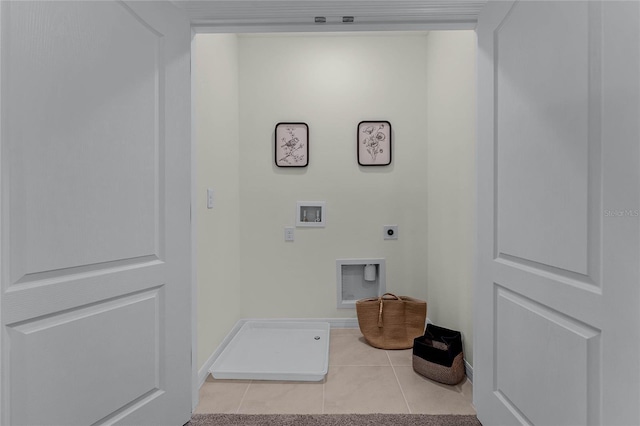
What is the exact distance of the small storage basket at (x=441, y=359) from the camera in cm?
176

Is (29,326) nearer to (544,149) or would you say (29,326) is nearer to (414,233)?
(544,149)

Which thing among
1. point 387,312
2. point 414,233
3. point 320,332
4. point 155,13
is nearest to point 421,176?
point 414,233

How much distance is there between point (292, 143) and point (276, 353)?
167 cm

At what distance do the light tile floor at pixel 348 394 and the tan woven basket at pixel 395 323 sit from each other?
23 cm

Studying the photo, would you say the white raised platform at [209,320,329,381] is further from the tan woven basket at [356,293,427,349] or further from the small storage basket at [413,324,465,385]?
the small storage basket at [413,324,465,385]

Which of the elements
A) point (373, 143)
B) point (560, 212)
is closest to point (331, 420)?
point (560, 212)

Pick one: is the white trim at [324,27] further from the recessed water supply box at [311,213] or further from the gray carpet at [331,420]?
the gray carpet at [331,420]

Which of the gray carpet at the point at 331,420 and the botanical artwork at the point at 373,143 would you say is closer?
the gray carpet at the point at 331,420

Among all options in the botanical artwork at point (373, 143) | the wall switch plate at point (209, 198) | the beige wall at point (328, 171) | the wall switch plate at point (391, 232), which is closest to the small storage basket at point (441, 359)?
the beige wall at point (328, 171)

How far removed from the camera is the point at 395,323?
2.28 m

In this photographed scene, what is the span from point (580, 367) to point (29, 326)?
5.24 feet

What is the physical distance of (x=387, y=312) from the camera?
2.28m

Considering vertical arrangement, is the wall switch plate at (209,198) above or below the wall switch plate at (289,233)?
above

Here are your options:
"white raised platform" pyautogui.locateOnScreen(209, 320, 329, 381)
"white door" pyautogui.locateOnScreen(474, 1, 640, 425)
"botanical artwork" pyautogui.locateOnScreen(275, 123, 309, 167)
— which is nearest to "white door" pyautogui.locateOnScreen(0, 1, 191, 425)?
"white raised platform" pyautogui.locateOnScreen(209, 320, 329, 381)
